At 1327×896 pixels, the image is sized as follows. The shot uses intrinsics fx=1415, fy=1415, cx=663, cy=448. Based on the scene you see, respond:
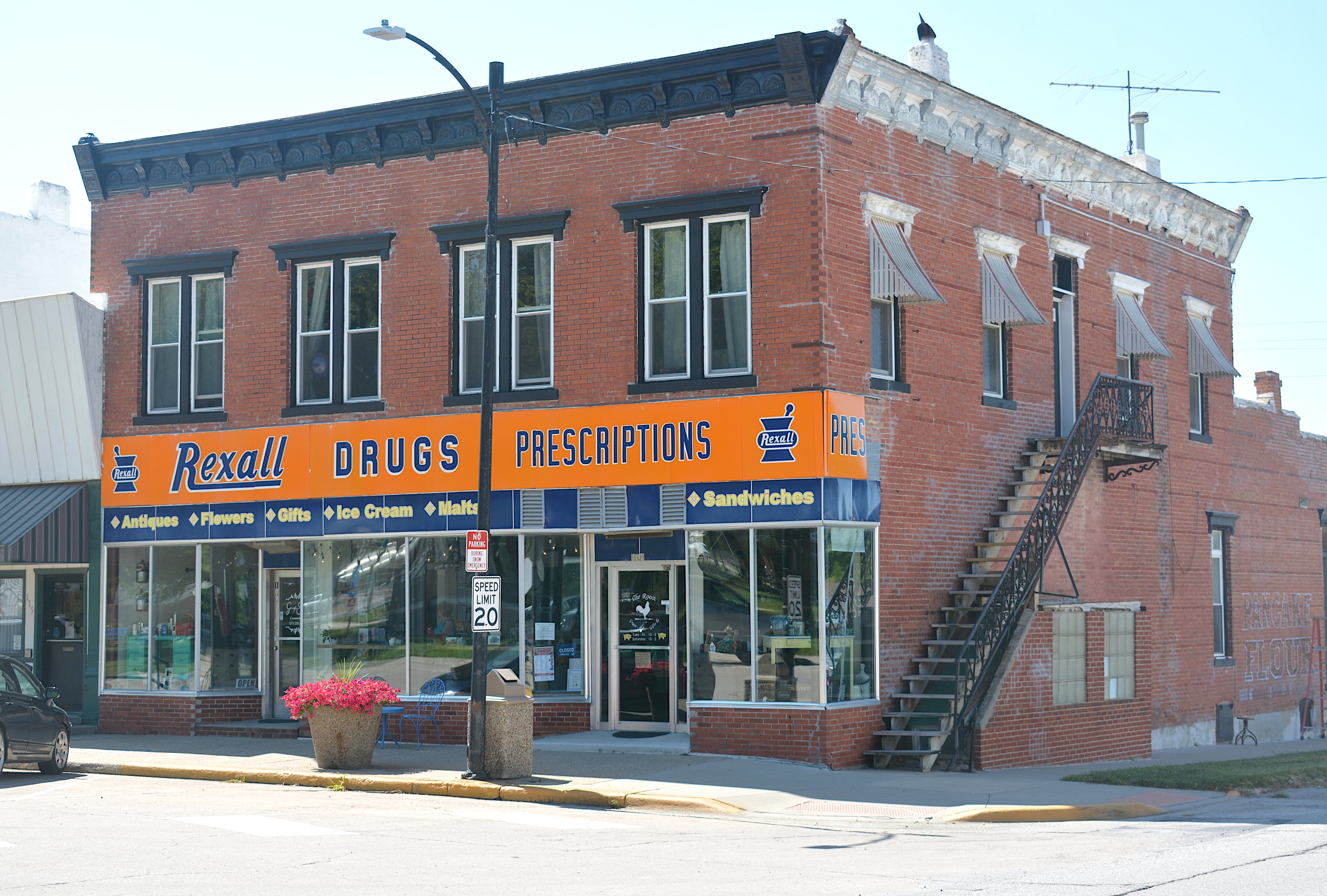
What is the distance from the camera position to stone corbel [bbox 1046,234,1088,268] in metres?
22.5

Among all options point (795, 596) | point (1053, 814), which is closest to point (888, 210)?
point (795, 596)

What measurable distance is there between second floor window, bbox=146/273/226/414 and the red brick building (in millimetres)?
62

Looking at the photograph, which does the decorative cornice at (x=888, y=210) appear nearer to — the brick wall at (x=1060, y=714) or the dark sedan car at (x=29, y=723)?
the brick wall at (x=1060, y=714)

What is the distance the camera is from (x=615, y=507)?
18984 mm

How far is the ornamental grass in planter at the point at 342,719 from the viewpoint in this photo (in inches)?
679

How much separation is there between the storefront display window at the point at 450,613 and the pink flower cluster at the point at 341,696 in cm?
252

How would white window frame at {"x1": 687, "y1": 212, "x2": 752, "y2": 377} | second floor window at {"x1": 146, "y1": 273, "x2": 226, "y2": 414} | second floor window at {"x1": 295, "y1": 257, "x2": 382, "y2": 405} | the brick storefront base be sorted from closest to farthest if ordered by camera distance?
the brick storefront base < white window frame at {"x1": 687, "y1": 212, "x2": 752, "y2": 377} < second floor window at {"x1": 295, "y1": 257, "x2": 382, "y2": 405} < second floor window at {"x1": 146, "y1": 273, "x2": 226, "y2": 414}

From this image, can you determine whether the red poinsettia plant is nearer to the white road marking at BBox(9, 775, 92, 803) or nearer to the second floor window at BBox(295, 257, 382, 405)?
the white road marking at BBox(9, 775, 92, 803)

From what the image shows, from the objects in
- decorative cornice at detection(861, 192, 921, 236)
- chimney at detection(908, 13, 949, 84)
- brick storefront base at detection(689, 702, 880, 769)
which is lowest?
brick storefront base at detection(689, 702, 880, 769)

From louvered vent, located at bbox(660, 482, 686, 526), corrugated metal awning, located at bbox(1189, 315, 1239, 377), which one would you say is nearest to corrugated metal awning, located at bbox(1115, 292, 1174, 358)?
corrugated metal awning, located at bbox(1189, 315, 1239, 377)

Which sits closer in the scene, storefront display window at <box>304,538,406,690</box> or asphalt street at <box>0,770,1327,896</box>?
asphalt street at <box>0,770,1327,896</box>

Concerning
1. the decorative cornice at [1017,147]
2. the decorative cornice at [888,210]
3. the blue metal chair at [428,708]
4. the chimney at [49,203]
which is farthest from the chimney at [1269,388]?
the chimney at [49,203]

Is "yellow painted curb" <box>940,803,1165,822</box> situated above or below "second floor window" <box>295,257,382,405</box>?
below

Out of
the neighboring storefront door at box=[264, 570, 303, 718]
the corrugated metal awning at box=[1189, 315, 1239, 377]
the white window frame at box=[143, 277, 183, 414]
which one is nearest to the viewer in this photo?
the neighboring storefront door at box=[264, 570, 303, 718]
